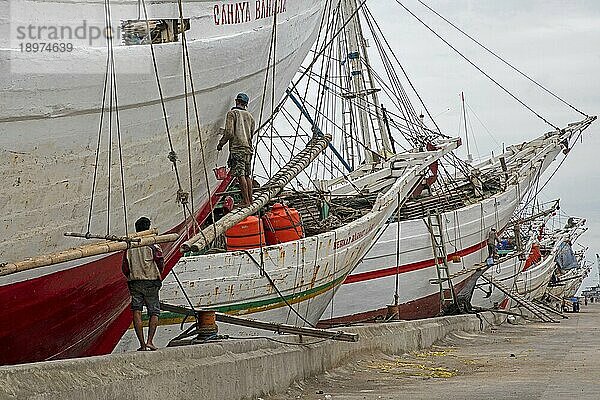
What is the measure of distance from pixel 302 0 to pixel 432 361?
4.84m

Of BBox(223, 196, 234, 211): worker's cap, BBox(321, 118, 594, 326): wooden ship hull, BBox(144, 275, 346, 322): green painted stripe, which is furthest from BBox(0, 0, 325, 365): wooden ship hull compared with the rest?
BBox(321, 118, 594, 326): wooden ship hull

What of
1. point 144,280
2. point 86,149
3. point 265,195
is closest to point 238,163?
point 265,195

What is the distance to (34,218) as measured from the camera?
6.77 m

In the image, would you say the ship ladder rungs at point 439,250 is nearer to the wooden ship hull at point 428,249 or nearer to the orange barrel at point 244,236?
the wooden ship hull at point 428,249

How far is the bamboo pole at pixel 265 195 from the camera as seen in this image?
755 cm

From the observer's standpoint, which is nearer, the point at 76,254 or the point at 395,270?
the point at 76,254

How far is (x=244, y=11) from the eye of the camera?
905 centimetres

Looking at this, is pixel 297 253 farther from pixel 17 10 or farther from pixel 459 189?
pixel 459 189

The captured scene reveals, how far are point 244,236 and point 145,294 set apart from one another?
424cm

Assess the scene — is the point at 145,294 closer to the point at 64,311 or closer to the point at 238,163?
the point at 64,311

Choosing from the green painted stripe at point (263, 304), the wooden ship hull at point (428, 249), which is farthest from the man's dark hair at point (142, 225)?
the wooden ship hull at point (428, 249)

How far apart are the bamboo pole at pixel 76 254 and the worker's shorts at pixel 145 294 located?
4.70 ft

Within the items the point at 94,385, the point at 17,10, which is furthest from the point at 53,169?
the point at 94,385

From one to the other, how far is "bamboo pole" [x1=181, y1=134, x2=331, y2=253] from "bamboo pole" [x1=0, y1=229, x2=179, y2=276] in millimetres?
288
